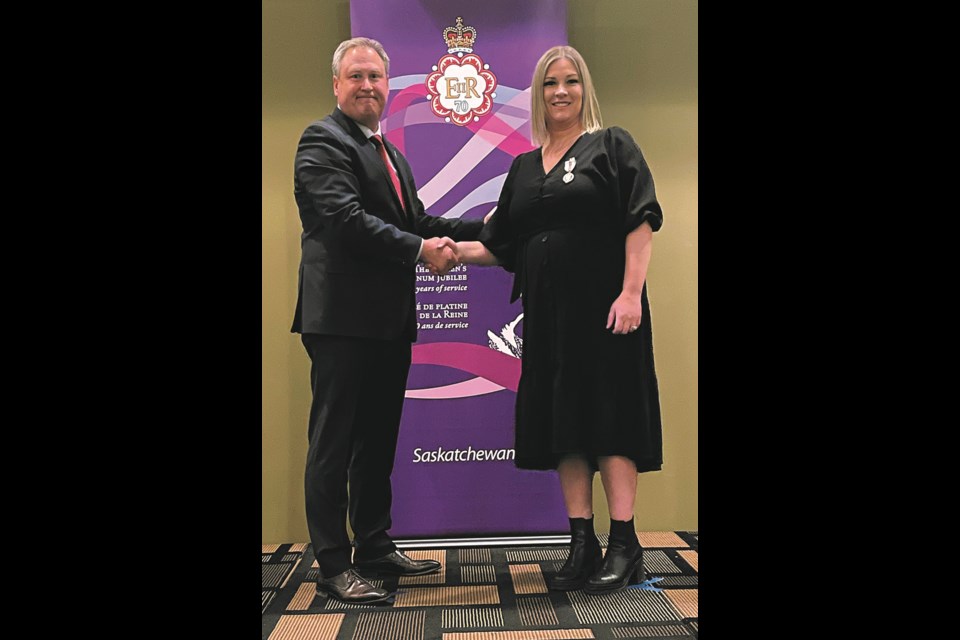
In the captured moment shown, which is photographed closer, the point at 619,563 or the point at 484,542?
the point at 619,563

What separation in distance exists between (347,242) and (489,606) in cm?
136

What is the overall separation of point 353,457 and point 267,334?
1008mm

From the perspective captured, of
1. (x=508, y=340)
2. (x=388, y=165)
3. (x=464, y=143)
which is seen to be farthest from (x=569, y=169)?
(x=508, y=340)

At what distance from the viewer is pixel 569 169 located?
8.59 ft

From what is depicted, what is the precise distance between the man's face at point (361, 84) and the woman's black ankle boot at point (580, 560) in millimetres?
1722

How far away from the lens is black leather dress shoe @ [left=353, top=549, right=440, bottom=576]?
2791 millimetres

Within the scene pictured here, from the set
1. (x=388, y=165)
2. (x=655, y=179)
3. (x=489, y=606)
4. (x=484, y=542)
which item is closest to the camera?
(x=489, y=606)

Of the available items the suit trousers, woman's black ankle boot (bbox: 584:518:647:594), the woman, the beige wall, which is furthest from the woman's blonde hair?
woman's black ankle boot (bbox: 584:518:647:594)

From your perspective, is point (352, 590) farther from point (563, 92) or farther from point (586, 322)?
point (563, 92)

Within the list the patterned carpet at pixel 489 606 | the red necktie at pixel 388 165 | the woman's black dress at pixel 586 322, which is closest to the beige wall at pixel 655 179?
the patterned carpet at pixel 489 606

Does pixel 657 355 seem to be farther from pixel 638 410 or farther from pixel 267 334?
pixel 267 334

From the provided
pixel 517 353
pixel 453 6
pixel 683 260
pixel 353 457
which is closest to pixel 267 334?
pixel 353 457

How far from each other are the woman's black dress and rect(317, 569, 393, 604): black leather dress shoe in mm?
680

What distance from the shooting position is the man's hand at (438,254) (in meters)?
2.67
